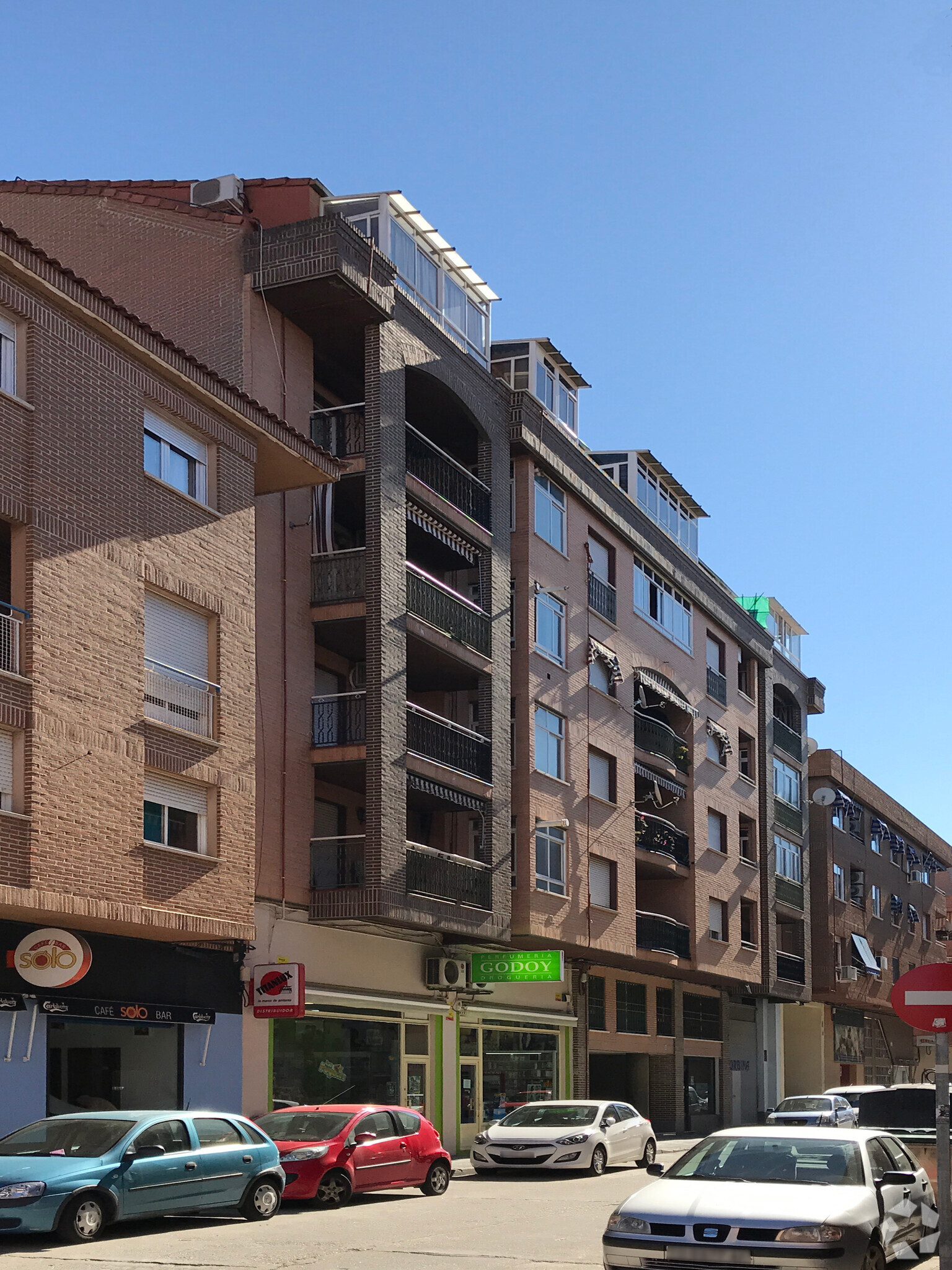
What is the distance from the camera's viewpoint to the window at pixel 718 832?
146ft

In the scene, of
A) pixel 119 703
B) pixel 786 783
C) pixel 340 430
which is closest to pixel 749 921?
pixel 786 783

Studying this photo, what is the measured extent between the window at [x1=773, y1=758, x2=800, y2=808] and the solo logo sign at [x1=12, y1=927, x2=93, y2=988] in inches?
1325

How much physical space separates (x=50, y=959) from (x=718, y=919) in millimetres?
27600

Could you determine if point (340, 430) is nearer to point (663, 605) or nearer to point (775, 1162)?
point (663, 605)

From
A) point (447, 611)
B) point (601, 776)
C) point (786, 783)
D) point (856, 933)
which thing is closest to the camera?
point (447, 611)

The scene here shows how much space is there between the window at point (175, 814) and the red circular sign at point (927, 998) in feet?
39.0

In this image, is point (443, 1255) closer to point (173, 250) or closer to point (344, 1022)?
point (344, 1022)

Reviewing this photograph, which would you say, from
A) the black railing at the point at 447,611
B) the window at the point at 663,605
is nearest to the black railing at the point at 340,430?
the black railing at the point at 447,611

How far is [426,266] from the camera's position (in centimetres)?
3127

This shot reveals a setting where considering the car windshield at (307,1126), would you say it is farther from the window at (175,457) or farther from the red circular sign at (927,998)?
the red circular sign at (927,998)

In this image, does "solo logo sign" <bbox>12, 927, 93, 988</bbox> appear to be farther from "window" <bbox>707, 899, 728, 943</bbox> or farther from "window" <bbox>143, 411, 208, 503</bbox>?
"window" <bbox>707, 899, 728, 943</bbox>

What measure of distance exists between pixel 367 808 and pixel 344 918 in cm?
185

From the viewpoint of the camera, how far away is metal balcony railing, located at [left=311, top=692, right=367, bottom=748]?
27234 millimetres

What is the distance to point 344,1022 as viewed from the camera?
27.8 meters
